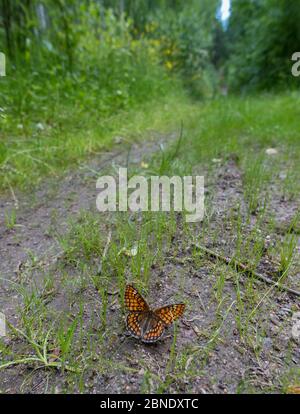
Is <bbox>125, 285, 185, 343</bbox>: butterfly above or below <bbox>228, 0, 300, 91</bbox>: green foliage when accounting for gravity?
below

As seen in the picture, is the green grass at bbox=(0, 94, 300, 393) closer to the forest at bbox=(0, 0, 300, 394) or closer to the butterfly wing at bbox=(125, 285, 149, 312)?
the forest at bbox=(0, 0, 300, 394)

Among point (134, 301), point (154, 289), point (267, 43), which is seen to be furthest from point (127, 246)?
point (267, 43)

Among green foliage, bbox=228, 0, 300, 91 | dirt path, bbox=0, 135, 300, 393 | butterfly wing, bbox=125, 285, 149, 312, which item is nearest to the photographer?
dirt path, bbox=0, 135, 300, 393

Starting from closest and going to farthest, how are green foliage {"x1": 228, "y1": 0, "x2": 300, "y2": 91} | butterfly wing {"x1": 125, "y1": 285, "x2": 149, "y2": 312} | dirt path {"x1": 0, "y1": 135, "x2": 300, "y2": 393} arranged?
dirt path {"x1": 0, "y1": 135, "x2": 300, "y2": 393}, butterfly wing {"x1": 125, "y1": 285, "x2": 149, "y2": 312}, green foliage {"x1": 228, "y1": 0, "x2": 300, "y2": 91}

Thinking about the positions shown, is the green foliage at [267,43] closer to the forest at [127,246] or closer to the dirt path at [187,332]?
the forest at [127,246]

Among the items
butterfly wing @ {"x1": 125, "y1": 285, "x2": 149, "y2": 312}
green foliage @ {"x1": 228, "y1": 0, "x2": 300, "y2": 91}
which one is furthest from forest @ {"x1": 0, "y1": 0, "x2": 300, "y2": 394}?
green foliage @ {"x1": 228, "y1": 0, "x2": 300, "y2": 91}

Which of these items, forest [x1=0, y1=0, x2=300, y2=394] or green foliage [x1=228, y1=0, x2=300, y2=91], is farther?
green foliage [x1=228, y1=0, x2=300, y2=91]

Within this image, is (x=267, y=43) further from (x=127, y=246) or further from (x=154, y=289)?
(x=154, y=289)
